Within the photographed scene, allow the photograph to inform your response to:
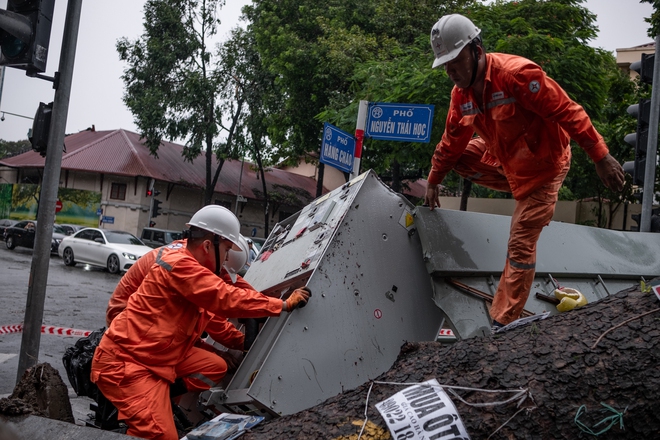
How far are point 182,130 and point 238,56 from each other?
3.86 meters

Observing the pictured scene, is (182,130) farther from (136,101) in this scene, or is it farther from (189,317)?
(189,317)

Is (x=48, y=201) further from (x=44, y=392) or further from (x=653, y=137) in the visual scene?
(x=653, y=137)

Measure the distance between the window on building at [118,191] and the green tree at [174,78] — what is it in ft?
22.5

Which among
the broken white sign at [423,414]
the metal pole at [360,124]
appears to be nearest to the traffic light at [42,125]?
the metal pole at [360,124]

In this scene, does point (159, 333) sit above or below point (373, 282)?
below

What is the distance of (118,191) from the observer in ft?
108

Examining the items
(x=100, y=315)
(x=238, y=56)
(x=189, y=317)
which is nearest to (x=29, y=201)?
(x=238, y=56)

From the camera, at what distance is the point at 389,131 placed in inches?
254

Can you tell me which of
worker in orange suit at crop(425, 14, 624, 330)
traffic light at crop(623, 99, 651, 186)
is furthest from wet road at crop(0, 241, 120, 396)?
traffic light at crop(623, 99, 651, 186)

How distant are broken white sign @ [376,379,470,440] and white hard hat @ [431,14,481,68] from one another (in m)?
1.83

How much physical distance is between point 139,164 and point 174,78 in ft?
23.8

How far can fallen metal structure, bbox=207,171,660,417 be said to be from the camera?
3145 millimetres

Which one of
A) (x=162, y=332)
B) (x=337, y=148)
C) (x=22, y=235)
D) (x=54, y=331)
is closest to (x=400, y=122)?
(x=337, y=148)

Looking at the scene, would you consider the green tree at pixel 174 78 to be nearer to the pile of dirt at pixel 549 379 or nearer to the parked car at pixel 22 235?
the parked car at pixel 22 235
